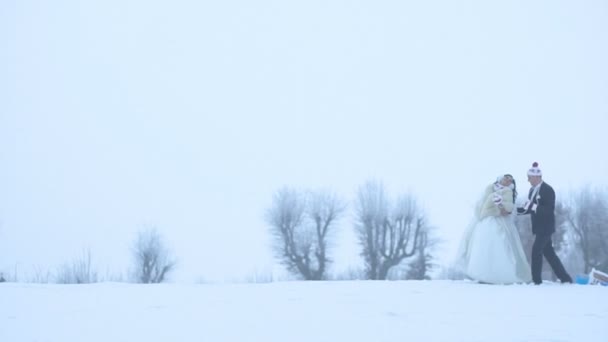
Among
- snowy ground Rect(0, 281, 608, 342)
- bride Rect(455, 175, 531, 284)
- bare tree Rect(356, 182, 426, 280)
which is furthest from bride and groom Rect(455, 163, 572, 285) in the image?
bare tree Rect(356, 182, 426, 280)

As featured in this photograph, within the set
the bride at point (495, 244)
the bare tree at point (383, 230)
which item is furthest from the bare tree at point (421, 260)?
the bride at point (495, 244)

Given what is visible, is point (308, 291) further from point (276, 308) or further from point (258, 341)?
point (258, 341)

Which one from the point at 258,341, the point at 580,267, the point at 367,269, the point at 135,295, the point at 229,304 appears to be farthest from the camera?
the point at 580,267

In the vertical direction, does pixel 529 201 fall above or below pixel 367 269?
above

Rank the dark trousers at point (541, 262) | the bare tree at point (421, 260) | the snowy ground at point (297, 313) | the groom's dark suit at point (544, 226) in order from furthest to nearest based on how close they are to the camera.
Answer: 1. the bare tree at point (421, 260)
2. the groom's dark suit at point (544, 226)
3. the dark trousers at point (541, 262)
4. the snowy ground at point (297, 313)

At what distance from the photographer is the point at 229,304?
788cm

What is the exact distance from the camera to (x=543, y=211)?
38.5 feet

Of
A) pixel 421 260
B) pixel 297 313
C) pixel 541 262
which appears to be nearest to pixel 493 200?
pixel 541 262

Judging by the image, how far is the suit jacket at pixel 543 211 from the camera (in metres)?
11.7

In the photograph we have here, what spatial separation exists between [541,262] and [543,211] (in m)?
0.95

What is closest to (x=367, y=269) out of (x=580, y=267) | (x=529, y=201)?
(x=580, y=267)

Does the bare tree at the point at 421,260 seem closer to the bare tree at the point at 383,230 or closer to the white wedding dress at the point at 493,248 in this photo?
the bare tree at the point at 383,230

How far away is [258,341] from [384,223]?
122 ft

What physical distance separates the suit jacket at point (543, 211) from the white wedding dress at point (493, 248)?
42 centimetres
